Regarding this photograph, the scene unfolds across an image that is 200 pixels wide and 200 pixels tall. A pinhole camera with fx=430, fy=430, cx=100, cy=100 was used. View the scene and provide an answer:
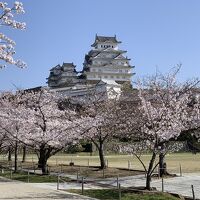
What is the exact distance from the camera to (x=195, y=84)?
2841cm

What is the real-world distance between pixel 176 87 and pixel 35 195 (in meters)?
11.9

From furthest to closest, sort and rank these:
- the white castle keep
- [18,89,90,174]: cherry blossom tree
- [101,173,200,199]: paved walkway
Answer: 1. the white castle keep
2. [18,89,90,174]: cherry blossom tree
3. [101,173,200,199]: paved walkway

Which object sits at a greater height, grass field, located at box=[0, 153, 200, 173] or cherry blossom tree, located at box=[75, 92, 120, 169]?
cherry blossom tree, located at box=[75, 92, 120, 169]

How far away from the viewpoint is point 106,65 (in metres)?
111

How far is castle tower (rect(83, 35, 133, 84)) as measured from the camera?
110000 millimetres

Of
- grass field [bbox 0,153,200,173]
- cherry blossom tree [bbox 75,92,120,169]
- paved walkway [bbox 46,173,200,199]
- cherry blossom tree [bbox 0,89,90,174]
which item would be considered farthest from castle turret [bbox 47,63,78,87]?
paved walkway [bbox 46,173,200,199]

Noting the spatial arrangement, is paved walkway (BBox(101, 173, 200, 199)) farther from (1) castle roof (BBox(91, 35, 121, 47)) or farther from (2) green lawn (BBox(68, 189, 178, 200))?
(1) castle roof (BBox(91, 35, 121, 47))

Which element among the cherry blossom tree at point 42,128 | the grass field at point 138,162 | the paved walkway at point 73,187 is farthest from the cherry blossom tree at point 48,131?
the grass field at point 138,162

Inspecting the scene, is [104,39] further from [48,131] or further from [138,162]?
[48,131]

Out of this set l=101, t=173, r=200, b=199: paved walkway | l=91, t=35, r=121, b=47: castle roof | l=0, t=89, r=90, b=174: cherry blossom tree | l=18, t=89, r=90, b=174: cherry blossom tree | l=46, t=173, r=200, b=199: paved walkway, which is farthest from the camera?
l=91, t=35, r=121, b=47: castle roof

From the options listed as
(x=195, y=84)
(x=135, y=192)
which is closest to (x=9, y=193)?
(x=135, y=192)

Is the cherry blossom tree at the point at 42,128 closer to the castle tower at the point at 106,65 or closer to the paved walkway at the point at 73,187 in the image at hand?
the paved walkway at the point at 73,187

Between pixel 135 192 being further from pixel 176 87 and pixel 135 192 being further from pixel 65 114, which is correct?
pixel 65 114

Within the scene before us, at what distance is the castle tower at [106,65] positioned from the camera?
11000cm
